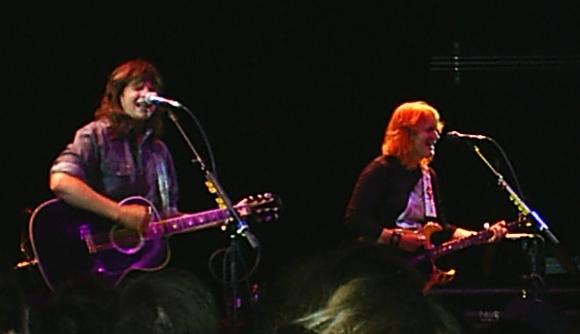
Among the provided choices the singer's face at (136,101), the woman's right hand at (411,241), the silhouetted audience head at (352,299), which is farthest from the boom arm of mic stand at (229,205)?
the silhouetted audience head at (352,299)

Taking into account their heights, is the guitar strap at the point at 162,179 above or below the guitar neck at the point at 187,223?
above

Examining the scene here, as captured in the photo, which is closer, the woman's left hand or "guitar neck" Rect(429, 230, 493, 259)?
"guitar neck" Rect(429, 230, 493, 259)

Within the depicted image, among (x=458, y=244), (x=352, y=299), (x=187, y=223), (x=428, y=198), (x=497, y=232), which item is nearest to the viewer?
(x=352, y=299)

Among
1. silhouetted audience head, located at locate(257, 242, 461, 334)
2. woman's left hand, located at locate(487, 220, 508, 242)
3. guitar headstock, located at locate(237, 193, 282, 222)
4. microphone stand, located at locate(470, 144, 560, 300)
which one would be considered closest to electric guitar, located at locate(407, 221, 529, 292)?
woman's left hand, located at locate(487, 220, 508, 242)

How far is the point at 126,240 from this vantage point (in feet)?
14.4

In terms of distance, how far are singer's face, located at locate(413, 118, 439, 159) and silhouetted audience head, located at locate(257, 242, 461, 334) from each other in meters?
3.75

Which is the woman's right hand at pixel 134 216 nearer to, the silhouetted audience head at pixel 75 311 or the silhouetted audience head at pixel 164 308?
the silhouetted audience head at pixel 75 311

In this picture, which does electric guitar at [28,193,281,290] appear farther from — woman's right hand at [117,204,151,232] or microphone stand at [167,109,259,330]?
microphone stand at [167,109,259,330]

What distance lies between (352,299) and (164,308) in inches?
15.6

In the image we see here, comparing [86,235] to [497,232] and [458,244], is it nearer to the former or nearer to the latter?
[458,244]

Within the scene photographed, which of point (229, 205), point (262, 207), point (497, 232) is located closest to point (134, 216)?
point (229, 205)

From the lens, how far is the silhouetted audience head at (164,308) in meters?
1.60

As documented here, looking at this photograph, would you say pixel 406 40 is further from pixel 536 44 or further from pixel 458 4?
pixel 536 44

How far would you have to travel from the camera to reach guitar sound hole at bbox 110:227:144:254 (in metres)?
4.39
